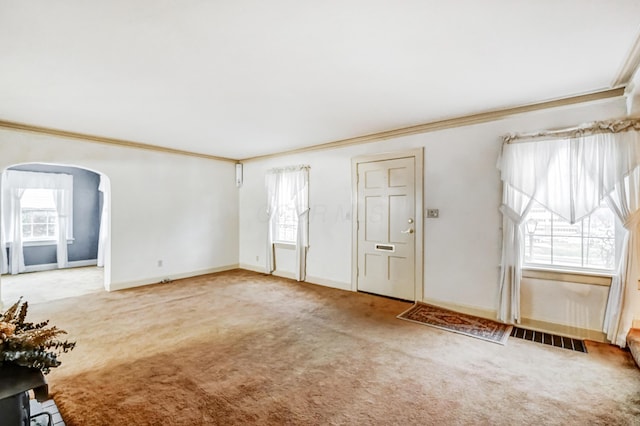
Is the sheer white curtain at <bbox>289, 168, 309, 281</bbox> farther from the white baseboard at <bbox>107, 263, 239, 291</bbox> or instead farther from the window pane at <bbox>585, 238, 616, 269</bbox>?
the window pane at <bbox>585, 238, 616, 269</bbox>

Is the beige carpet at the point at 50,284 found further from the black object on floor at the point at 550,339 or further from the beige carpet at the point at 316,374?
the black object on floor at the point at 550,339

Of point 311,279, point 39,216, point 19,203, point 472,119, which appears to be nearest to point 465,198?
point 472,119

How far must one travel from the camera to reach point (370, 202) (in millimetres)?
4723

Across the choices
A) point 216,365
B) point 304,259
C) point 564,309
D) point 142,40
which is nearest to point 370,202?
point 304,259

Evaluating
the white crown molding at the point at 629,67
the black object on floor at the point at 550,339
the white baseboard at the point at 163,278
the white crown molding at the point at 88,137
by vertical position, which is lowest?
the black object on floor at the point at 550,339

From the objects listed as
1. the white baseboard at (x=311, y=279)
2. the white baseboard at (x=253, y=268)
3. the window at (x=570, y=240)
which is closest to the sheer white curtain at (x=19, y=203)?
the white baseboard at (x=253, y=268)

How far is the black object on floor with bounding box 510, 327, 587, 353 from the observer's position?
9.60 ft

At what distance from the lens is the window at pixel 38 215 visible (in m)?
6.41

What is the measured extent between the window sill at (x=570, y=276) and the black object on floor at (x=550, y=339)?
58cm

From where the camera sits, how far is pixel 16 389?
131cm

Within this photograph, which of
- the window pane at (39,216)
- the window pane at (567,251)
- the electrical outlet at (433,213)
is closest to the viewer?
the window pane at (567,251)

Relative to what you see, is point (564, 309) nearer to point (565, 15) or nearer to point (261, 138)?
point (565, 15)

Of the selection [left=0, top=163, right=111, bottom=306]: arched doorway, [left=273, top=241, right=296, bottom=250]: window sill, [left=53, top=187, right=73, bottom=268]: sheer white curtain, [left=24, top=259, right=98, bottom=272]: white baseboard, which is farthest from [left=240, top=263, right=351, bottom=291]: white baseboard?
[left=53, top=187, right=73, bottom=268]: sheer white curtain

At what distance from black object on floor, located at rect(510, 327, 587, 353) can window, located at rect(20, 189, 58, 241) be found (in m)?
8.82
